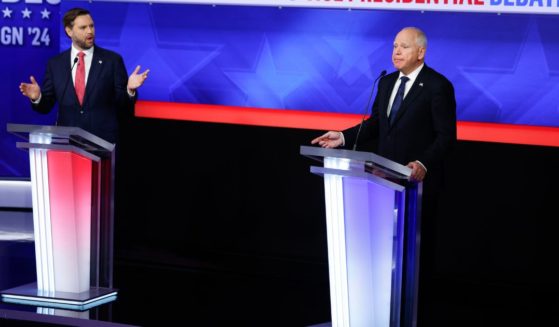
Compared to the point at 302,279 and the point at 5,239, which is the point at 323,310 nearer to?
the point at 302,279

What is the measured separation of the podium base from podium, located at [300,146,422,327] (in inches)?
47.9

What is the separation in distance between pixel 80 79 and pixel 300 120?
4.39ft

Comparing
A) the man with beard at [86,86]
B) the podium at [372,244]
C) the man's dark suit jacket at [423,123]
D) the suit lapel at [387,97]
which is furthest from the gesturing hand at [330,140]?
the man with beard at [86,86]

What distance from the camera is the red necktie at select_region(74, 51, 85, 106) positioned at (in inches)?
183

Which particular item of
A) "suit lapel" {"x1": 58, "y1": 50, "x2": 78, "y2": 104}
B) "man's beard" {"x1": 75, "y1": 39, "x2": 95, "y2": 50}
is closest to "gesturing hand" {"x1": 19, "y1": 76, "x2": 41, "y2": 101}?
"suit lapel" {"x1": 58, "y1": 50, "x2": 78, "y2": 104}

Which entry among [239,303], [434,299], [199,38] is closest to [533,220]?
[434,299]

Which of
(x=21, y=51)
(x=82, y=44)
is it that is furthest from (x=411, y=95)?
(x=21, y=51)

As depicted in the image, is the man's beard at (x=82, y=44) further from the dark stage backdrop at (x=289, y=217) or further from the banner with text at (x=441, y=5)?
the banner with text at (x=441, y=5)

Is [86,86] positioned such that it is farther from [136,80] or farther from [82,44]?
[136,80]

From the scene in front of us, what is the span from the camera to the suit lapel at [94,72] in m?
4.62

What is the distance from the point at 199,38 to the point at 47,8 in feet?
3.81

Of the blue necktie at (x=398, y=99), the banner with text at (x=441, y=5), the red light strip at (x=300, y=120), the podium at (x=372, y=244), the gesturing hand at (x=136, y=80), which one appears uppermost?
the banner with text at (x=441, y=5)

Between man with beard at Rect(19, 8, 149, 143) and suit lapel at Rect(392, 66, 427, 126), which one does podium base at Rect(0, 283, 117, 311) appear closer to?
man with beard at Rect(19, 8, 149, 143)

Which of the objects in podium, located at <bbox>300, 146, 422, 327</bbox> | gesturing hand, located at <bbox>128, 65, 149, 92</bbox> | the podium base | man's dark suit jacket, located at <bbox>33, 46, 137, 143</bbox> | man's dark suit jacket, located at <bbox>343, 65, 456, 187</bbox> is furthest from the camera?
man's dark suit jacket, located at <bbox>33, 46, 137, 143</bbox>
